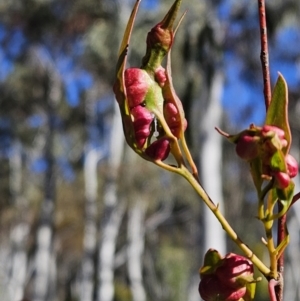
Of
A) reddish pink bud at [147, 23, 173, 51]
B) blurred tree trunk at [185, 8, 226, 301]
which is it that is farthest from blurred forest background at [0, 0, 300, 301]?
reddish pink bud at [147, 23, 173, 51]

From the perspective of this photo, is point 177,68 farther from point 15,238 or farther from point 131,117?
point 131,117

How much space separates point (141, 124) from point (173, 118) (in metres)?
0.02

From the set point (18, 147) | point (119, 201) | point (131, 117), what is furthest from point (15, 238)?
point (131, 117)

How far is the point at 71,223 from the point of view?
19312 mm

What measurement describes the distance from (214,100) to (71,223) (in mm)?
12366

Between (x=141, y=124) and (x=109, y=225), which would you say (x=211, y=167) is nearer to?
(x=109, y=225)

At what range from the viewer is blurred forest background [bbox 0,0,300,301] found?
7.88m

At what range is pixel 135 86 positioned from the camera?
39cm

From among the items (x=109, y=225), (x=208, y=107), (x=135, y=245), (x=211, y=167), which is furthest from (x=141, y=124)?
(x=135, y=245)

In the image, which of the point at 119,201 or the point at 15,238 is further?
the point at 15,238

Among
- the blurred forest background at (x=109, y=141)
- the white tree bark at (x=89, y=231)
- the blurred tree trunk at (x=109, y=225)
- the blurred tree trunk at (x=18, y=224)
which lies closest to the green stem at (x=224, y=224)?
the blurred forest background at (x=109, y=141)

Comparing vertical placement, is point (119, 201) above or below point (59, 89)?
below

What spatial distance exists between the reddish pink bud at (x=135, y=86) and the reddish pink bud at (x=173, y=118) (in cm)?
2

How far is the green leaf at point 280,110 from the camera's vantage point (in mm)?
359
